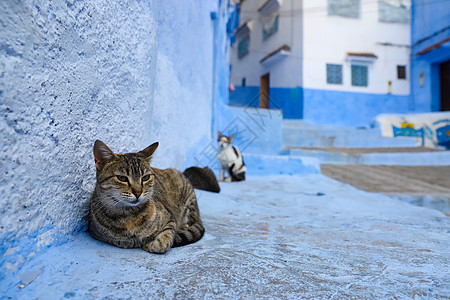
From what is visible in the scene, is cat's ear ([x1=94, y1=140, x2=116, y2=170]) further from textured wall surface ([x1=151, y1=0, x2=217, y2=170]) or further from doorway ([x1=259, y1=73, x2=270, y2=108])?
doorway ([x1=259, y1=73, x2=270, y2=108])

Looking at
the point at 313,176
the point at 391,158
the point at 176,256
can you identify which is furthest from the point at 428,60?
the point at 176,256

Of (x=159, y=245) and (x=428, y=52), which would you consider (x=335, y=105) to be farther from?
(x=159, y=245)

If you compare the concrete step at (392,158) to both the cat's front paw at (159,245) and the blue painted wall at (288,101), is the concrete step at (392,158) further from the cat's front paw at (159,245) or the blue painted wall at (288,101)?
the cat's front paw at (159,245)

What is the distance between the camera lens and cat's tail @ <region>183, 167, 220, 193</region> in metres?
3.88

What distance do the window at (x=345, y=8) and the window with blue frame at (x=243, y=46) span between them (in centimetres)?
600

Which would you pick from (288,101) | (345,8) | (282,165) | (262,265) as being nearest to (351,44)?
(345,8)

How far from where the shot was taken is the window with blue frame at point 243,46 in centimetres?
1900

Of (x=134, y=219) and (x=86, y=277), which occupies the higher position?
(x=134, y=219)

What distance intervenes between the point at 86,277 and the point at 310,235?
155 centimetres

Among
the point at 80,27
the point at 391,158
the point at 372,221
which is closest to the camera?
the point at 80,27

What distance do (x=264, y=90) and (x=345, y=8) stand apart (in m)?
5.56

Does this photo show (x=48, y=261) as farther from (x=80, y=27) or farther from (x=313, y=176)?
(x=313, y=176)

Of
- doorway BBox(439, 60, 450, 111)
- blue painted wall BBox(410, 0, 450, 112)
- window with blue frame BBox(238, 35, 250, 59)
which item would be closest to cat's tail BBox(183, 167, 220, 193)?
blue painted wall BBox(410, 0, 450, 112)

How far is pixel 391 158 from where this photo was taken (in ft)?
29.8
